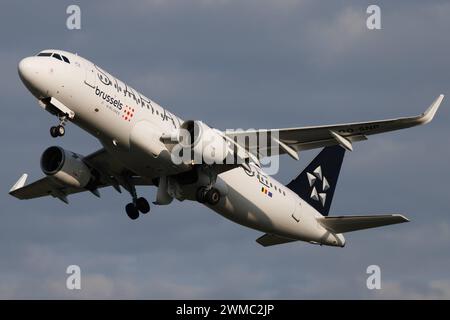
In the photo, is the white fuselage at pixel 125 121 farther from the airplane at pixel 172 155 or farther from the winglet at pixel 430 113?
the winglet at pixel 430 113

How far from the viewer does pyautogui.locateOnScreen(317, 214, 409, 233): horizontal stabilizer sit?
50031 mm

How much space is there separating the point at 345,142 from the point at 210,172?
21.3 feet

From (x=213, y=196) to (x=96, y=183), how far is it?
651 cm

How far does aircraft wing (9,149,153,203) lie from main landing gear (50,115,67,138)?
5.87 metres

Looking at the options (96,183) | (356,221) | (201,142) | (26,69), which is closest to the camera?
(26,69)

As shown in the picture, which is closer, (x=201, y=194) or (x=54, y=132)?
(x=54, y=132)

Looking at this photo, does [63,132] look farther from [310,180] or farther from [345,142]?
[310,180]

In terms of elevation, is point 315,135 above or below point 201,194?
above

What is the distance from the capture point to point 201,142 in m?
45.8

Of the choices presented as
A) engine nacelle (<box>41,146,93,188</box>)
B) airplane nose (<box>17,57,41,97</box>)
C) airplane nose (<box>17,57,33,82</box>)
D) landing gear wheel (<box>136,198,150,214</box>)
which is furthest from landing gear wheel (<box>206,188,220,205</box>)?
airplane nose (<box>17,57,33,82</box>)

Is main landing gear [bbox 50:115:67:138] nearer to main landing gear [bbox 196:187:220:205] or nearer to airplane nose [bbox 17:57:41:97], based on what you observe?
airplane nose [bbox 17:57:41:97]

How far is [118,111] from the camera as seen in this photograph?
44.5 meters

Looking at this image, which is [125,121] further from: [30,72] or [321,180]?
[321,180]

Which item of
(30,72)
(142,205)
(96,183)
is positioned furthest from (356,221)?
(30,72)
